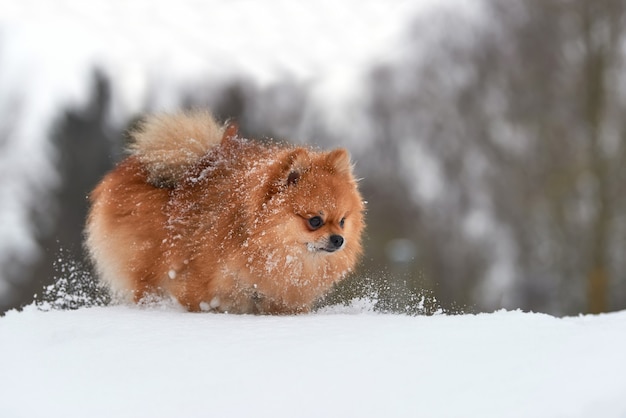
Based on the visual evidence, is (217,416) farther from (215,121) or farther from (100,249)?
(215,121)

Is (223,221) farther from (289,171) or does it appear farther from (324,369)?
(324,369)

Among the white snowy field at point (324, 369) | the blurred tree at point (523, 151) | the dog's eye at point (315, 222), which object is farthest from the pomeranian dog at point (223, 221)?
the blurred tree at point (523, 151)

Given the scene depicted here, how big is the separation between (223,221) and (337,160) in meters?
0.97

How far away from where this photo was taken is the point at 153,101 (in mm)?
17156

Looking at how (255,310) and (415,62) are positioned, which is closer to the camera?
(255,310)

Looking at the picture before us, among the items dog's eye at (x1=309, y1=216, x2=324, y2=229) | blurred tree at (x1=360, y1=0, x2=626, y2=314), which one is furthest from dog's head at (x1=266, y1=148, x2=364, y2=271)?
blurred tree at (x1=360, y1=0, x2=626, y2=314)

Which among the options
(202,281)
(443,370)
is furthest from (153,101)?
(443,370)

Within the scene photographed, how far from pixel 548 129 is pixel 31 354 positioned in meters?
13.8

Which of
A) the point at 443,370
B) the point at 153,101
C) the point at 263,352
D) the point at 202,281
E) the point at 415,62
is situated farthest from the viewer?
the point at 415,62

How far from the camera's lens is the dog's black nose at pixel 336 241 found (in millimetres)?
5172

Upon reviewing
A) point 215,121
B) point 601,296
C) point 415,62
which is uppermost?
point 415,62

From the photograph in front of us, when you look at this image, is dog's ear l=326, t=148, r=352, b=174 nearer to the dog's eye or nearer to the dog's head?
the dog's head

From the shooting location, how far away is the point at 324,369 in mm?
3467

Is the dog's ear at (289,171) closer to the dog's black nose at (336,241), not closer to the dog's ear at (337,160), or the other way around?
the dog's ear at (337,160)
